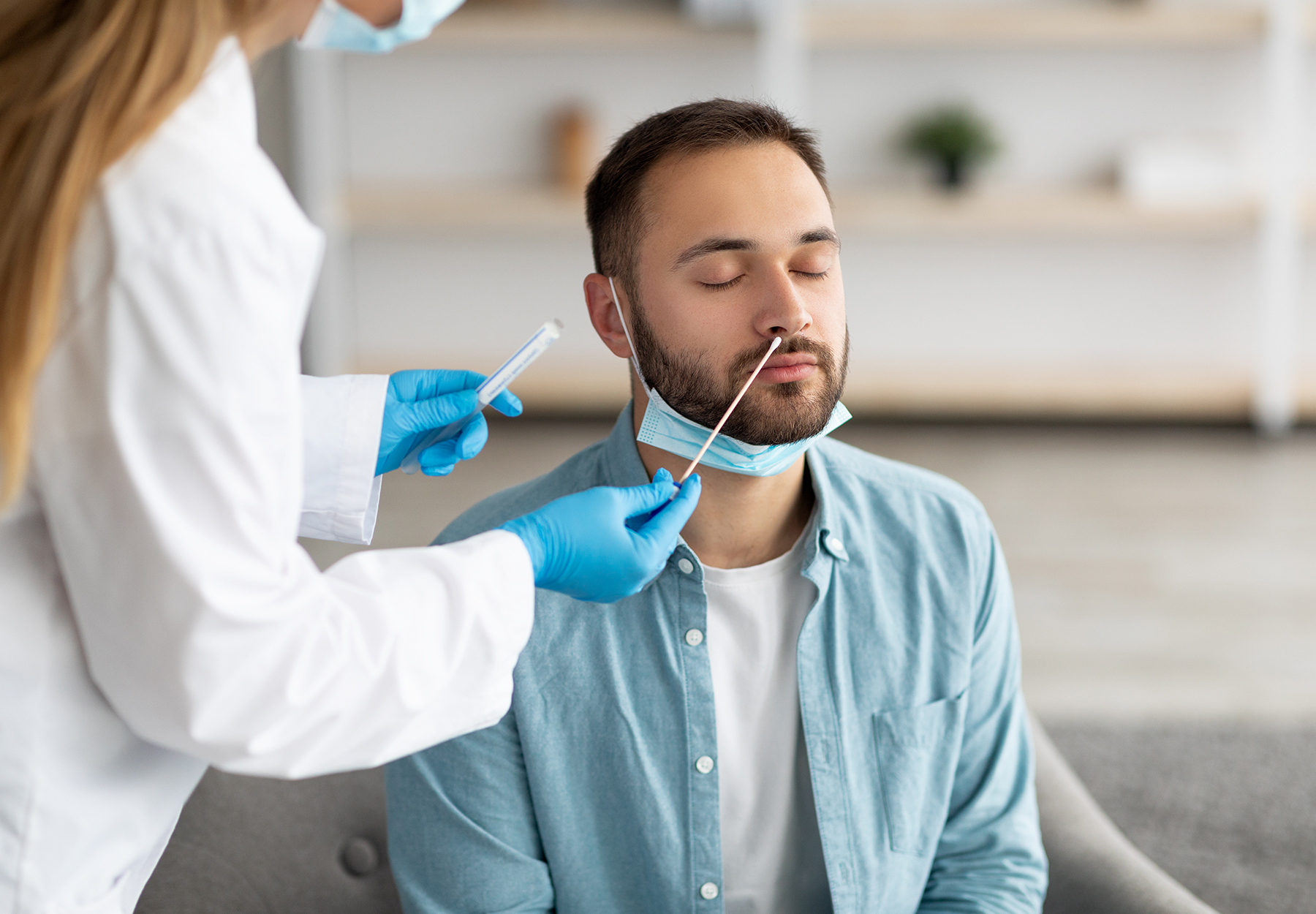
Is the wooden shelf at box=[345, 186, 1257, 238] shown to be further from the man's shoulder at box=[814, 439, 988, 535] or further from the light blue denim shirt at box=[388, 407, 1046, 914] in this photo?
the light blue denim shirt at box=[388, 407, 1046, 914]

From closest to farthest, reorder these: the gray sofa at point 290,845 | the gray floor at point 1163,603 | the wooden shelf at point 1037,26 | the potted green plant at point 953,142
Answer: the gray sofa at point 290,845 → the gray floor at point 1163,603 → the wooden shelf at point 1037,26 → the potted green plant at point 953,142

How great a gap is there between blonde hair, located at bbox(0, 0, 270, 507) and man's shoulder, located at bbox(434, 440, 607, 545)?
61cm

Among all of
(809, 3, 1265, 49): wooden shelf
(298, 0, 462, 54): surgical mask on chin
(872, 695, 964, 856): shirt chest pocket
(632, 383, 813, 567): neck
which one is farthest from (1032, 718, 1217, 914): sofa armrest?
(809, 3, 1265, 49): wooden shelf

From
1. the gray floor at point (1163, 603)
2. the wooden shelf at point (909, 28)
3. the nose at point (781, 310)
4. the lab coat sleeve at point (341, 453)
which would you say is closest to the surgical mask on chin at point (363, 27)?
the lab coat sleeve at point (341, 453)

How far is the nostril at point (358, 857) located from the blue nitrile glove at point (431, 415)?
17.5 inches

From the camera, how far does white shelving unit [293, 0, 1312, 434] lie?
15.2 ft

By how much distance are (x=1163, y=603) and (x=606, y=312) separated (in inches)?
89.3

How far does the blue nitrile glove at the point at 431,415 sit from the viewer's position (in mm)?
1356

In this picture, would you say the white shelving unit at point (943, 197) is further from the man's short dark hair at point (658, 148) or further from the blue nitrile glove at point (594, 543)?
the blue nitrile glove at point (594, 543)

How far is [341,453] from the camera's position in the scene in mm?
1264

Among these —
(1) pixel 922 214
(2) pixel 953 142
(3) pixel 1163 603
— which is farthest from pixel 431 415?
(2) pixel 953 142

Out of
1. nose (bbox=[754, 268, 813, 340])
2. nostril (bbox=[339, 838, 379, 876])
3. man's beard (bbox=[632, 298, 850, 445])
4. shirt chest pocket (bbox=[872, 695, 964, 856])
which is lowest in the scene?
nostril (bbox=[339, 838, 379, 876])

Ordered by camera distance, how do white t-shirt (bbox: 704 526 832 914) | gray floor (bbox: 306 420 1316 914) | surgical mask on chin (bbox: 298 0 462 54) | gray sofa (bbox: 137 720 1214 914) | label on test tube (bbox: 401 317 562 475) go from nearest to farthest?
1. surgical mask on chin (bbox: 298 0 462 54)
2. label on test tube (bbox: 401 317 562 475)
3. white t-shirt (bbox: 704 526 832 914)
4. gray sofa (bbox: 137 720 1214 914)
5. gray floor (bbox: 306 420 1316 914)

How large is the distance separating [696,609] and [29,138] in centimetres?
77
